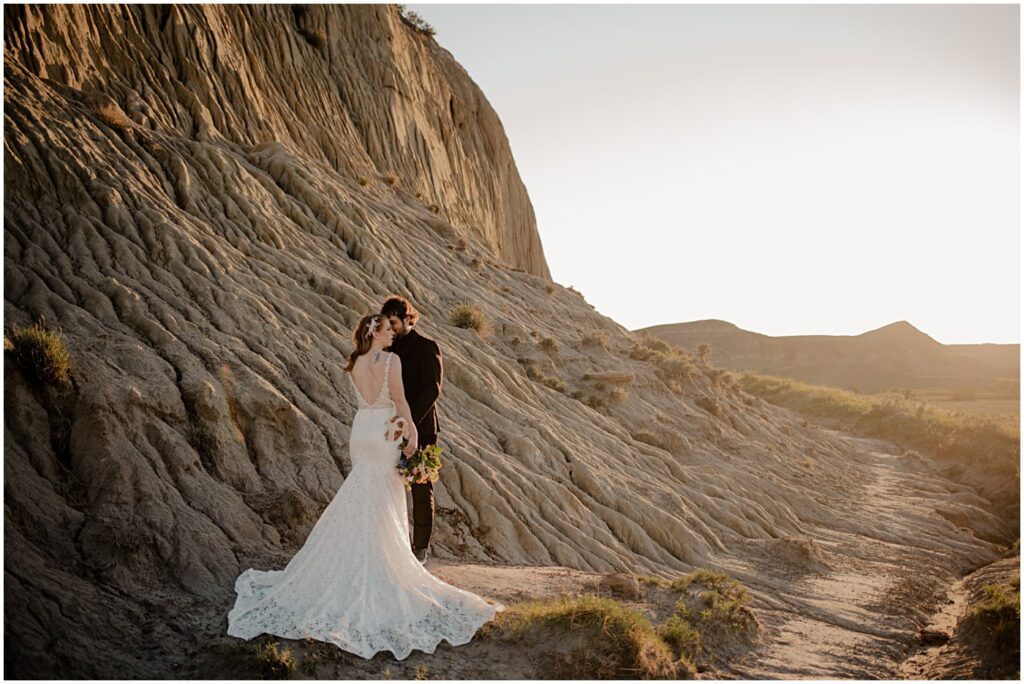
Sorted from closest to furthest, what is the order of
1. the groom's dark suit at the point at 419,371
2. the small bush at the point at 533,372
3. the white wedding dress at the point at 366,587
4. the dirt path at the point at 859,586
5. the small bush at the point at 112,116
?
the white wedding dress at the point at 366,587, the groom's dark suit at the point at 419,371, the dirt path at the point at 859,586, the small bush at the point at 112,116, the small bush at the point at 533,372

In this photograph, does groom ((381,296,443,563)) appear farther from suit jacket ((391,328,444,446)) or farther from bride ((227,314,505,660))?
bride ((227,314,505,660))

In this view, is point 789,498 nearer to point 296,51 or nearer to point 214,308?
point 214,308

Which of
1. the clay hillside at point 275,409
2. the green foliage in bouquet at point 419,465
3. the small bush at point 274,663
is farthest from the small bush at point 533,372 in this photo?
the small bush at point 274,663

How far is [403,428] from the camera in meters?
5.99

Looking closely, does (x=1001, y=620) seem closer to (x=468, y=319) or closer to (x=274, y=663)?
(x=274, y=663)

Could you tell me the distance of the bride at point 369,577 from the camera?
5.42 meters

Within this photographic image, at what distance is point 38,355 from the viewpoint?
290 inches

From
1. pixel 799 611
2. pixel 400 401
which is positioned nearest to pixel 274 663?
pixel 400 401

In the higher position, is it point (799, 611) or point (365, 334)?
point (365, 334)

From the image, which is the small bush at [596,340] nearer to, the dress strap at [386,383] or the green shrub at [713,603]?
the green shrub at [713,603]

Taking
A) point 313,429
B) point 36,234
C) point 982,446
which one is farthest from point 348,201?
point 982,446

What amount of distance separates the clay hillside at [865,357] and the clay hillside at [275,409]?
150 feet

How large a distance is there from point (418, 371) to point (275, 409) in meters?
3.43

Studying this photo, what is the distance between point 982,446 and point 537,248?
2229 cm
